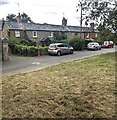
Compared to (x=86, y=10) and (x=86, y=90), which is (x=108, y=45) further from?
(x=86, y=90)

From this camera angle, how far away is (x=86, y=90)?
800 centimetres

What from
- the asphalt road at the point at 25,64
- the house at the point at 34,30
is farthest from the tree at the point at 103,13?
the house at the point at 34,30

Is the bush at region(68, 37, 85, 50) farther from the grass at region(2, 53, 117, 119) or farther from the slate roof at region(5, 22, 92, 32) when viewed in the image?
the grass at region(2, 53, 117, 119)

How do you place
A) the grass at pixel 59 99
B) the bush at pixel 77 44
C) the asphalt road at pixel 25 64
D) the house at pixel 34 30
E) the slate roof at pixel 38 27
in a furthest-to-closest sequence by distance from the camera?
1. the slate roof at pixel 38 27
2. the house at pixel 34 30
3. the bush at pixel 77 44
4. the asphalt road at pixel 25 64
5. the grass at pixel 59 99

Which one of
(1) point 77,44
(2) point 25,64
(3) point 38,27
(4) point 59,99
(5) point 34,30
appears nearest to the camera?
(4) point 59,99

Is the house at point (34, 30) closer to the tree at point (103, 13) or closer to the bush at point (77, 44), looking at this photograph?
the bush at point (77, 44)

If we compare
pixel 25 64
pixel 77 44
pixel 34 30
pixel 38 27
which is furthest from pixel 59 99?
pixel 38 27

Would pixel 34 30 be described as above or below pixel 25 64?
above

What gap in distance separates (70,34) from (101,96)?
4978cm

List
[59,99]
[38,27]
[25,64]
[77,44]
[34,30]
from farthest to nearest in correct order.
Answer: [38,27], [34,30], [77,44], [25,64], [59,99]

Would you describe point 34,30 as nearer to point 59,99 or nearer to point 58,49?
point 58,49

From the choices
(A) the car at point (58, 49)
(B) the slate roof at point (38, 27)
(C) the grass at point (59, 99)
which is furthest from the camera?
(B) the slate roof at point (38, 27)

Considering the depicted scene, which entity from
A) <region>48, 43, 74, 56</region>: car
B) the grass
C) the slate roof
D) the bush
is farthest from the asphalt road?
the slate roof

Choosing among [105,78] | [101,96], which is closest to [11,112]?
[101,96]
